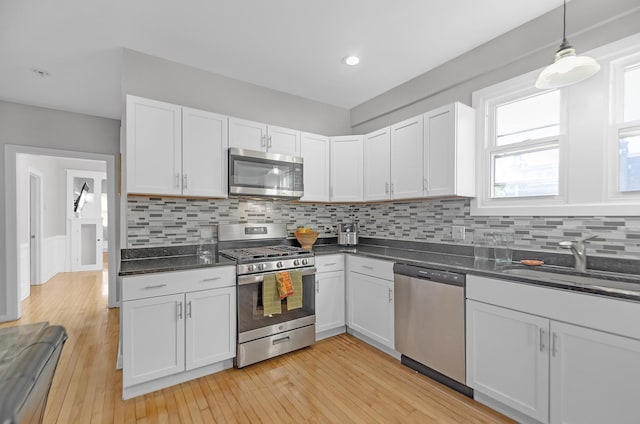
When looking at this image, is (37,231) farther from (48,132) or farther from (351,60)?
(351,60)

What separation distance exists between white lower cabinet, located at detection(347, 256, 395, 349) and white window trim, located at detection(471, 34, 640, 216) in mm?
1009

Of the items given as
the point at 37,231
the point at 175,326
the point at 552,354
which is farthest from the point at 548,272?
the point at 37,231

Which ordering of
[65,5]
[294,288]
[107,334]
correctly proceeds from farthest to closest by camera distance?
[107,334], [294,288], [65,5]

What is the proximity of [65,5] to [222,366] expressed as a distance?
2.89 metres

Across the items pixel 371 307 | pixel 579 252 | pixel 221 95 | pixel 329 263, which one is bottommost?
pixel 371 307

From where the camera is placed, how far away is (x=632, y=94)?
1.85m

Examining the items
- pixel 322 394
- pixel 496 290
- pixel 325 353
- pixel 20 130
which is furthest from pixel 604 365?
pixel 20 130

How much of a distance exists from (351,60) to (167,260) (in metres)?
2.43

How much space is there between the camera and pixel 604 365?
1.43 meters

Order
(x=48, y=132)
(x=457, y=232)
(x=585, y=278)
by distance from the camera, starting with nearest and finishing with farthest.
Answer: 1. (x=585, y=278)
2. (x=457, y=232)
3. (x=48, y=132)

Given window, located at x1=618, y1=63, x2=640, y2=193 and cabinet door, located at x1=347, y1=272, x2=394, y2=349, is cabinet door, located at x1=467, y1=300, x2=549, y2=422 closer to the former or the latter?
cabinet door, located at x1=347, y1=272, x2=394, y2=349

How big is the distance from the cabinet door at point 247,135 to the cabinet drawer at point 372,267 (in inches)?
58.1

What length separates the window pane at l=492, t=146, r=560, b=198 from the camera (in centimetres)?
220

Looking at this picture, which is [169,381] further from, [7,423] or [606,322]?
[606,322]
